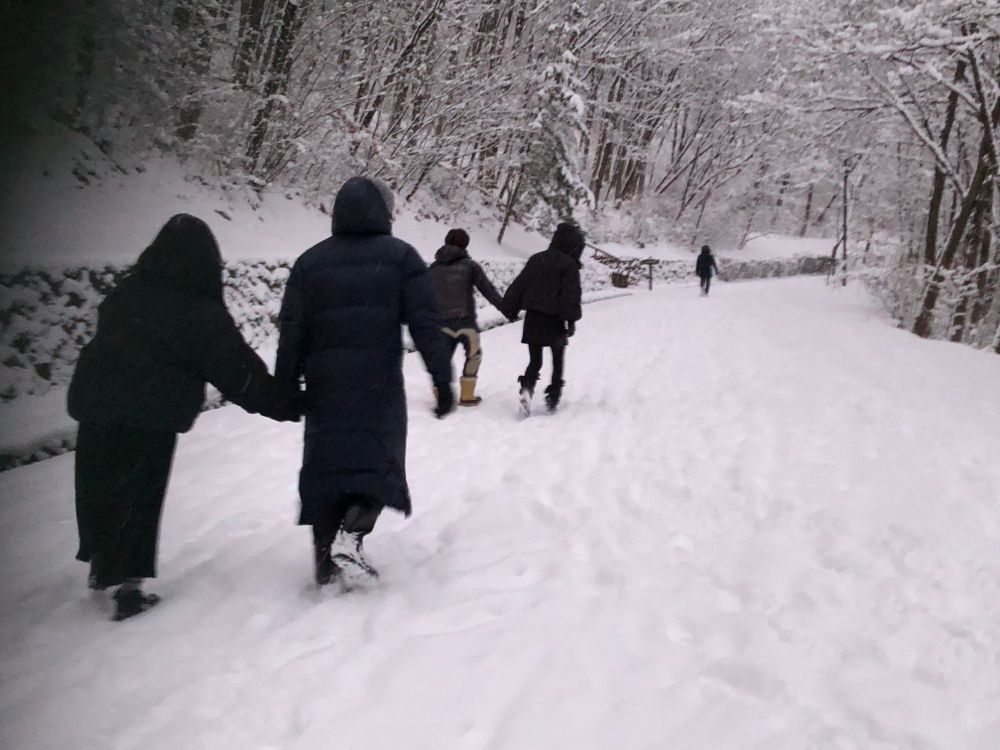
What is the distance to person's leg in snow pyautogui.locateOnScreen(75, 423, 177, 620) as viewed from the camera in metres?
2.38

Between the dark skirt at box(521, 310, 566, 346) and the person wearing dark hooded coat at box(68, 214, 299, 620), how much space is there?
136 inches

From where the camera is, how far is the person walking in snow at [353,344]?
8.48 ft

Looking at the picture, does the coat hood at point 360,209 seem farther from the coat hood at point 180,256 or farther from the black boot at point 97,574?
the black boot at point 97,574

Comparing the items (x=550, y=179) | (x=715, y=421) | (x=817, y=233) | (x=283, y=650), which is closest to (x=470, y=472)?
(x=283, y=650)

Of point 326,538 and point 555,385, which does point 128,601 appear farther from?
point 555,385

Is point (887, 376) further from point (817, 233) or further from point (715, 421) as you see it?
point (817, 233)

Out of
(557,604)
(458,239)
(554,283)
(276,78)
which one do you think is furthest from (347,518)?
(276,78)

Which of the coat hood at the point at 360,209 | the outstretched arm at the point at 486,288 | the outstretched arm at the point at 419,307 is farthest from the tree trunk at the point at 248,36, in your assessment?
the outstretched arm at the point at 419,307

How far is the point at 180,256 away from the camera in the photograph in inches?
92.7

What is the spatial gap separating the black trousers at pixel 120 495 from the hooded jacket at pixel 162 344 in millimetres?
77

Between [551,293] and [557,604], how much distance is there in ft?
11.1

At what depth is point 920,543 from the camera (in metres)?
3.44

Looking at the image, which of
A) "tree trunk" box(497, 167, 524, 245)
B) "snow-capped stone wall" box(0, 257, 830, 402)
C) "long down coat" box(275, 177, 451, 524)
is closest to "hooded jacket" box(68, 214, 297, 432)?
"long down coat" box(275, 177, 451, 524)

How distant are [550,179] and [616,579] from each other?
60.7 ft
